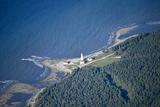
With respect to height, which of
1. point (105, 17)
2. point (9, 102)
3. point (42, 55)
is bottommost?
point (9, 102)

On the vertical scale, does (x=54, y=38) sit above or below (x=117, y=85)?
above

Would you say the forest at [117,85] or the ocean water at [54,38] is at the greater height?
the ocean water at [54,38]

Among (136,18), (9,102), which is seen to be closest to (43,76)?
(9,102)

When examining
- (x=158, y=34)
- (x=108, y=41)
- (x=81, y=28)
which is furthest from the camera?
(x=81, y=28)

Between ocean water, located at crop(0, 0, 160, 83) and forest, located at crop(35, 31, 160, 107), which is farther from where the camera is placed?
ocean water, located at crop(0, 0, 160, 83)

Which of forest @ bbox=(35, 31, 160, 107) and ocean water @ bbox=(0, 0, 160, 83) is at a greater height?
ocean water @ bbox=(0, 0, 160, 83)

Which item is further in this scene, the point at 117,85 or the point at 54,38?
the point at 54,38

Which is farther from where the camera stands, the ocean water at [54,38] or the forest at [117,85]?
the ocean water at [54,38]

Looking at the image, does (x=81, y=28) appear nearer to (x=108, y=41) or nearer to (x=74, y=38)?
(x=74, y=38)
